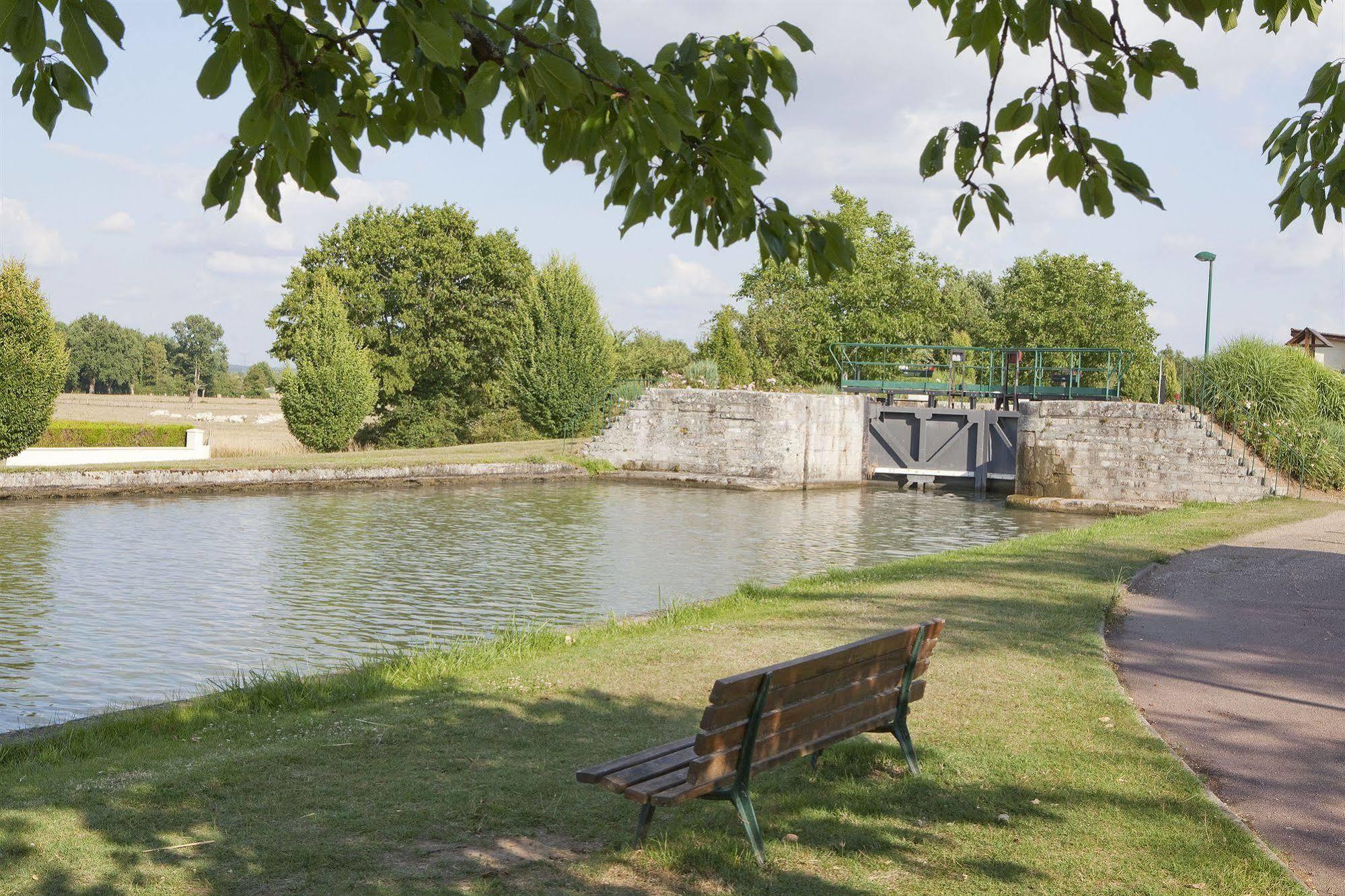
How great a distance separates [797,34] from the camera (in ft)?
11.5

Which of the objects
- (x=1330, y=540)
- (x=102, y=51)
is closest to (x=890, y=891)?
(x=102, y=51)

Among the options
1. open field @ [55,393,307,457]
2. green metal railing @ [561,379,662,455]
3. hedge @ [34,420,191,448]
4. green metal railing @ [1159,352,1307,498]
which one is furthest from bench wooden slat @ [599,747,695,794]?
hedge @ [34,420,191,448]

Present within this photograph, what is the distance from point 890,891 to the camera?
418cm

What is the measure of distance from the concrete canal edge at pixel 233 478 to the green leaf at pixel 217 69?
21487 millimetres

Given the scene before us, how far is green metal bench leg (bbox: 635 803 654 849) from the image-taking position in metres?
4.57

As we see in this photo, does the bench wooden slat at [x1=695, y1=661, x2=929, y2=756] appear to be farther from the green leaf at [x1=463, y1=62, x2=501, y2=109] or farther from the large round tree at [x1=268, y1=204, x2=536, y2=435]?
the large round tree at [x1=268, y1=204, x2=536, y2=435]

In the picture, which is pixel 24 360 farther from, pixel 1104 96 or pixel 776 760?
pixel 1104 96

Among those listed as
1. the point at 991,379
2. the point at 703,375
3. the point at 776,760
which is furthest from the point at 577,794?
the point at 703,375

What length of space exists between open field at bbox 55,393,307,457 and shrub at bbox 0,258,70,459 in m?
3.39

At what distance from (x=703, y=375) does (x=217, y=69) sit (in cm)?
3591

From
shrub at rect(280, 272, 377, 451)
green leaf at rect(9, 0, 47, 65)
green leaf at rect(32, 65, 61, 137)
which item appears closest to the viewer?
green leaf at rect(9, 0, 47, 65)

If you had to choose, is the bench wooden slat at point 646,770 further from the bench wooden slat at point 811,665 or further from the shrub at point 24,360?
A: the shrub at point 24,360

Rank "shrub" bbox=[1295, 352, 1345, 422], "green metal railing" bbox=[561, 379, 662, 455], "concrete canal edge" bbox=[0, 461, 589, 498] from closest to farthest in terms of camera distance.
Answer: "concrete canal edge" bbox=[0, 461, 589, 498]
"shrub" bbox=[1295, 352, 1345, 422]
"green metal railing" bbox=[561, 379, 662, 455]

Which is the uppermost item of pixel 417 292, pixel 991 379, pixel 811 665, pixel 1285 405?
pixel 417 292
